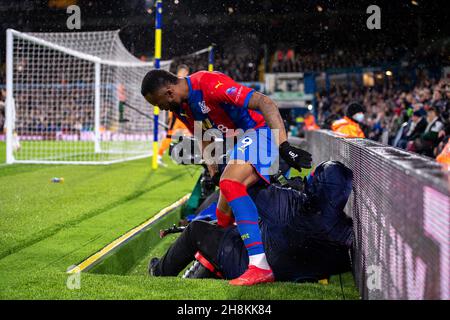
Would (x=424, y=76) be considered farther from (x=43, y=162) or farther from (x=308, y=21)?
(x=43, y=162)

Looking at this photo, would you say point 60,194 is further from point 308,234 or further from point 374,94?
point 374,94

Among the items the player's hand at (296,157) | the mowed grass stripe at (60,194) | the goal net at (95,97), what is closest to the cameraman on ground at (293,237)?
the player's hand at (296,157)

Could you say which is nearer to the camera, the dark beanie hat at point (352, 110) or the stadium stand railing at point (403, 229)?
the stadium stand railing at point (403, 229)

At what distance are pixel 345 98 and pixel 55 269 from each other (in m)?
27.9

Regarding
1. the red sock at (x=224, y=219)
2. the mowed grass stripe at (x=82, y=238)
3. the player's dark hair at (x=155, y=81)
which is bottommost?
the mowed grass stripe at (x=82, y=238)

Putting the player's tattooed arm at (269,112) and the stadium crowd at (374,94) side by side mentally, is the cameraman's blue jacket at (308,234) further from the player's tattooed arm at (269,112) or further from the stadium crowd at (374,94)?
the stadium crowd at (374,94)

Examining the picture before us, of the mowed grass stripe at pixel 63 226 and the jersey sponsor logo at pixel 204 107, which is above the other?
the jersey sponsor logo at pixel 204 107

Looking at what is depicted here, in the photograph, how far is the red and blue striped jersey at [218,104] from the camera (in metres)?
3.60

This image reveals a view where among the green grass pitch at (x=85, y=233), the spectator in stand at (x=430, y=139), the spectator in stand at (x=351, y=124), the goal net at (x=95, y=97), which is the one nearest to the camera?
the green grass pitch at (x=85, y=233)

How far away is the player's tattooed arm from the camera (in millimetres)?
3486

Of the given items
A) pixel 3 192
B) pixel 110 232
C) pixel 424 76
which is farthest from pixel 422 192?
pixel 424 76

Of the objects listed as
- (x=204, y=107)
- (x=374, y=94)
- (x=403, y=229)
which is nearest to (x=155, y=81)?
(x=204, y=107)

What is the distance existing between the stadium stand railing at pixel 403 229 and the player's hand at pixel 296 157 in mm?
349

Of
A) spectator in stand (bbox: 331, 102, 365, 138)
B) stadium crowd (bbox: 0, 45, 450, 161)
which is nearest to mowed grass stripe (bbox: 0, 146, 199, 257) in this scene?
spectator in stand (bbox: 331, 102, 365, 138)
